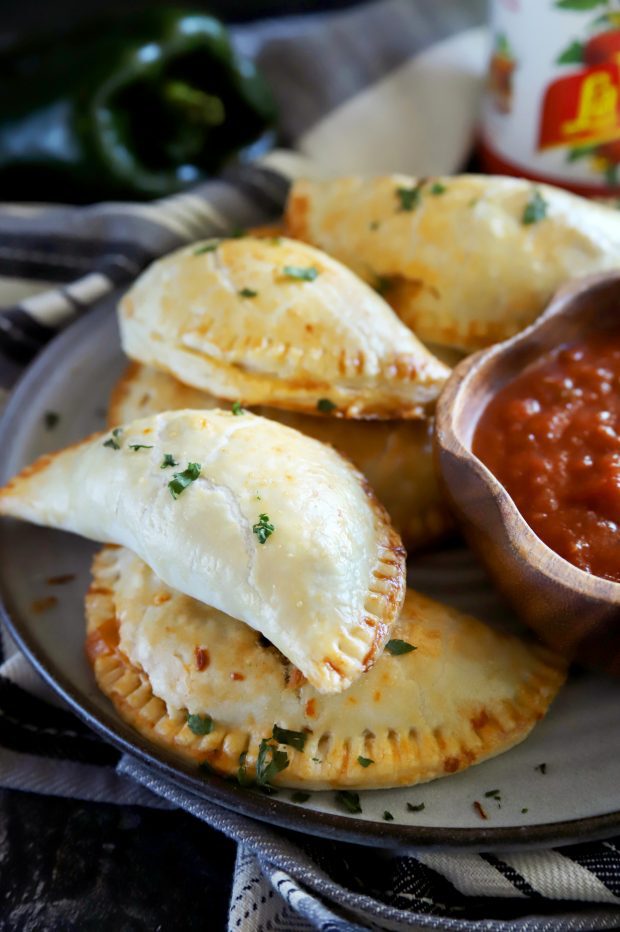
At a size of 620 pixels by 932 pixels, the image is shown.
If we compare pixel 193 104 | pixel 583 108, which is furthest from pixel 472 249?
pixel 193 104

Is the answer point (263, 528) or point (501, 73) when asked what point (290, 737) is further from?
point (501, 73)

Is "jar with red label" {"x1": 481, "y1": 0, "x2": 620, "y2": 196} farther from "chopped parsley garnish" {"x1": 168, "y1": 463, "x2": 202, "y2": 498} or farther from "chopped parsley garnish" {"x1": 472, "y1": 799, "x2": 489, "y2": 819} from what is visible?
"chopped parsley garnish" {"x1": 472, "y1": 799, "x2": 489, "y2": 819}

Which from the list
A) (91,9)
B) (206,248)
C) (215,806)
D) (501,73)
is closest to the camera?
(215,806)

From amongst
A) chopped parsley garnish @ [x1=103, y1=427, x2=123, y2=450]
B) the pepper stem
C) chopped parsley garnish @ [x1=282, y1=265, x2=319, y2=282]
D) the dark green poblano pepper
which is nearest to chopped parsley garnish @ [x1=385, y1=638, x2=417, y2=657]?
chopped parsley garnish @ [x1=103, y1=427, x2=123, y2=450]

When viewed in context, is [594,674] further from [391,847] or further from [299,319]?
[299,319]

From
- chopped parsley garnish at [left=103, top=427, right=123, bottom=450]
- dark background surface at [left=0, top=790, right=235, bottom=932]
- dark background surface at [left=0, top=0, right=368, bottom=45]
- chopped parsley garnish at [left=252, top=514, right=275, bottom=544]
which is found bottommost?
dark background surface at [left=0, top=790, right=235, bottom=932]
